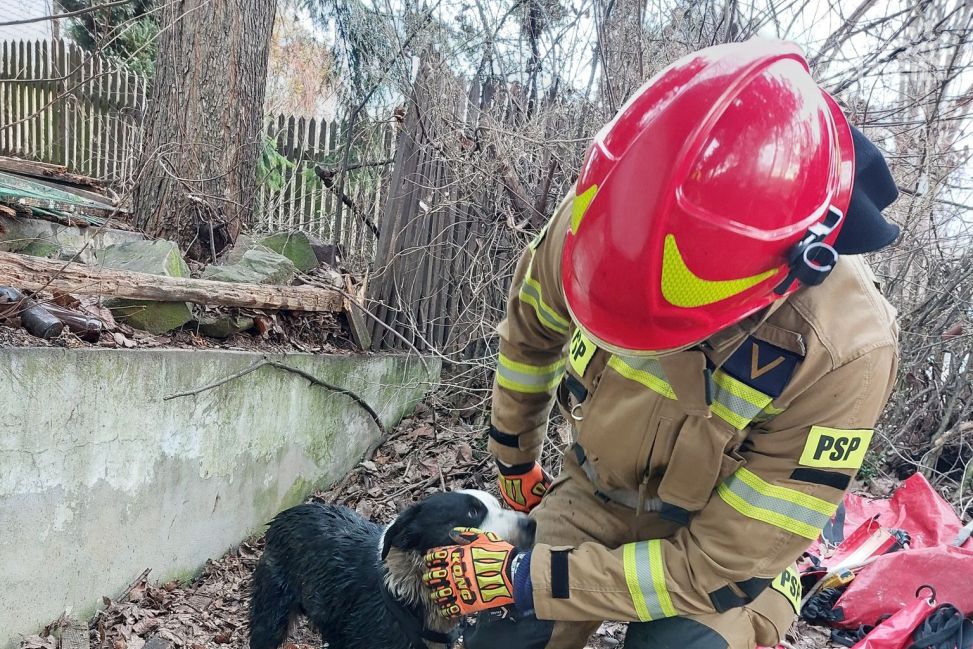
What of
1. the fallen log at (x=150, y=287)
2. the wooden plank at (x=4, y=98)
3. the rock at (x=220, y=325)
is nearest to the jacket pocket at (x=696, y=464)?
the fallen log at (x=150, y=287)

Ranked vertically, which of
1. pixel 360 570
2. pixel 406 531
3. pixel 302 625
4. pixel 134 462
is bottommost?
pixel 302 625

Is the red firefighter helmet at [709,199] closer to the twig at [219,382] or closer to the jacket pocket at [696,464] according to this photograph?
the jacket pocket at [696,464]

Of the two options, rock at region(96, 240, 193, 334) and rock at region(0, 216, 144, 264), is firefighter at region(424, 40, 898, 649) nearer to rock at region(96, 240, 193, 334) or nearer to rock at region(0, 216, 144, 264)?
rock at region(96, 240, 193, 334)

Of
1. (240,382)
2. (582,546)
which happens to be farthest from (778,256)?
(240,382)

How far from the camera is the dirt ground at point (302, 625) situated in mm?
3256

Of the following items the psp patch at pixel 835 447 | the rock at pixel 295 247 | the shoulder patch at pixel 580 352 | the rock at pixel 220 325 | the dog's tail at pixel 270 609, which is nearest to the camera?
the psp patch at pixel 835 447

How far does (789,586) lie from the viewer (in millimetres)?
2260

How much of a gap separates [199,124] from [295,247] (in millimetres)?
1346

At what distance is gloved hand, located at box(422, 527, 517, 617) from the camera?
2084 millimetres

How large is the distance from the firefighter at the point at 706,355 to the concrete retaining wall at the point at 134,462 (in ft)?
6.43

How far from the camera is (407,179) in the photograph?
5227 mm

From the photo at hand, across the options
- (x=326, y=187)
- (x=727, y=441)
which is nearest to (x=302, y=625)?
(x=727, y=441)

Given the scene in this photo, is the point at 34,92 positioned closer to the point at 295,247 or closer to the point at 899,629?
the point at 295,247

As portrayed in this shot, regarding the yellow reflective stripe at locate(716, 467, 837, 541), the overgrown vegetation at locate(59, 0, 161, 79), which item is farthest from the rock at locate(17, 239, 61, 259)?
the overgrown vegetation at locate(59, 0, 161, 79)
